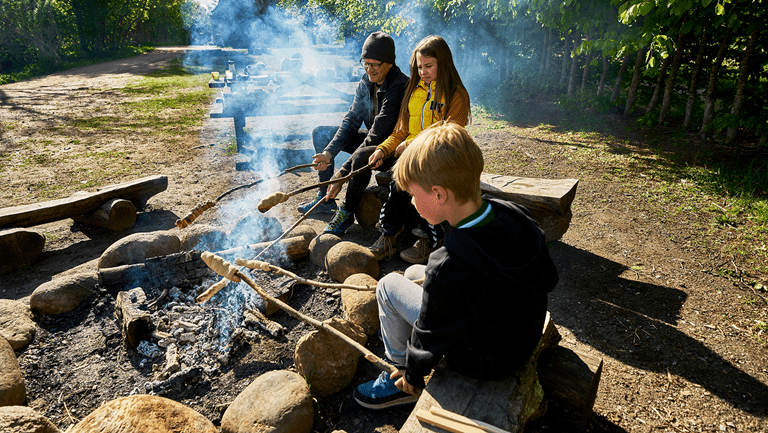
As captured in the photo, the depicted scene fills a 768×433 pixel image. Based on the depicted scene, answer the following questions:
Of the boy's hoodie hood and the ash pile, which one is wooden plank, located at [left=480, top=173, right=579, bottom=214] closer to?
the boy's hoodie hood

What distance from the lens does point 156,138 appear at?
8.27 m

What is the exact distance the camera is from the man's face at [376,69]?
418cm

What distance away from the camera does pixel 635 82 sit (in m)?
7.83

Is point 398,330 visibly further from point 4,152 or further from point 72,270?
point 4,152

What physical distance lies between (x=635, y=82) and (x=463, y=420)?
843cm

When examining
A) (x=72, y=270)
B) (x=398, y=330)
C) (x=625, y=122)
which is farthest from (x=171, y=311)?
(x=625, y=122)

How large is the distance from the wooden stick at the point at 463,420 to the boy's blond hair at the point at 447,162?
2.92 feet

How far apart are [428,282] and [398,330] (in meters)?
0.57

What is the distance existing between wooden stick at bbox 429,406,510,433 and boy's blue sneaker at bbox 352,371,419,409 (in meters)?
0.66

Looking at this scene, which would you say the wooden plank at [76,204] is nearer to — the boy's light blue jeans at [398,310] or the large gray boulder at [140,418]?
the large gray boulder at [140,418]

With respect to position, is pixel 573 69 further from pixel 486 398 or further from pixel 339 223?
pixel 486 398

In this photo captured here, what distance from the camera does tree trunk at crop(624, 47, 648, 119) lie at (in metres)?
7.51

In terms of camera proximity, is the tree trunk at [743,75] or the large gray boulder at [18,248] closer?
the large gray boulder at [18,248]

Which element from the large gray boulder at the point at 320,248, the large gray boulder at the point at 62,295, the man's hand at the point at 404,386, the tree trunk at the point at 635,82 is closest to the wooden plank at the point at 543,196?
the large gray boulder at the point at 320,248
